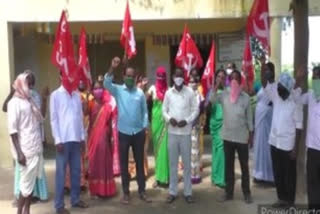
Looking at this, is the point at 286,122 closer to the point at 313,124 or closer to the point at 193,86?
the point at 313,124

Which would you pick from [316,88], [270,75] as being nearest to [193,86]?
[270,75]

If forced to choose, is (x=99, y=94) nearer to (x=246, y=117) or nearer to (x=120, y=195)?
(x=120, y=195)

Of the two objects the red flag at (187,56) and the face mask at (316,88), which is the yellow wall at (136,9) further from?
the face mask at (316,88)

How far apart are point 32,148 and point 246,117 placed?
2727 millimetres

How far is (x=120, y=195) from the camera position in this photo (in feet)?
27.8

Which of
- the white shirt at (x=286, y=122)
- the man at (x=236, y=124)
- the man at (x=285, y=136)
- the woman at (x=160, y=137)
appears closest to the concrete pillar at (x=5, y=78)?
the woman at (x=160, y=137)

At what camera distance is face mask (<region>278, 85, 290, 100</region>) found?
7.28 m

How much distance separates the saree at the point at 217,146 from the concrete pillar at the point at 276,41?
8.35 ft

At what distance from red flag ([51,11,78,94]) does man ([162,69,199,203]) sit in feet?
4.12

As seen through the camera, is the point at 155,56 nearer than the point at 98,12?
No

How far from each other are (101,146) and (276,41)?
414 cm

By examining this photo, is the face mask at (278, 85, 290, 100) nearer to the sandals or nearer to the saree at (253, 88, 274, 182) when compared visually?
the saree at (253, 88, 274, 182)

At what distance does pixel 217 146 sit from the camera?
345 inches

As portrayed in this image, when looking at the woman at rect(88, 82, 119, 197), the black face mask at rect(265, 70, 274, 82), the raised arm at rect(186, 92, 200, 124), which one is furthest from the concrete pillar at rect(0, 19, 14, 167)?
the black face mask at rect(265, 70, 274, 82)
